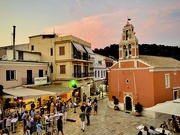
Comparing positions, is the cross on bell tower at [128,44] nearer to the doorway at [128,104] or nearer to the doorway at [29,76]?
the doorway at [128,104]

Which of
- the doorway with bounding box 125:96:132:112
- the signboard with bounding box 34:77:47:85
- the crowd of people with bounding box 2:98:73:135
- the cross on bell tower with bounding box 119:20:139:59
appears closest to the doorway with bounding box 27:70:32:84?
the signboard with bounding box 34:77:47:85

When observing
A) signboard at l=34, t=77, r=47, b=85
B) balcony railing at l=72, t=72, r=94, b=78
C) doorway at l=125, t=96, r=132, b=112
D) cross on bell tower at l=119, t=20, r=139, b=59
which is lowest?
doorway at l=125, t=96, r=132, b=112

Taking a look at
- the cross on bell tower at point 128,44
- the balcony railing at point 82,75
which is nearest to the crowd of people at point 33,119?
the balcony railing at point 82,75

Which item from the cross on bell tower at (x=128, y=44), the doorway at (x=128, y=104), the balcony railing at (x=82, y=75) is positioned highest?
the cross on bell tower at (x=128, y=44)

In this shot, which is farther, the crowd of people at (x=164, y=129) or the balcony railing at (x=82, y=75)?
the balcony railing at (x=82, y=75)

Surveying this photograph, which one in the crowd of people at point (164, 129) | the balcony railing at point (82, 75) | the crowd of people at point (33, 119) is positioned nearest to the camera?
the crowd of people at point (164, 129)

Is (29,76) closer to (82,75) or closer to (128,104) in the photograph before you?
(82,75)

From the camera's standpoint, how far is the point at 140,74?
2038cm

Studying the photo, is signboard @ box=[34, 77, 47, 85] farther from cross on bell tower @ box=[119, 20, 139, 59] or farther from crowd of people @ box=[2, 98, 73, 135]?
cross on bell tower @ box=[119, 20, 139, 59]

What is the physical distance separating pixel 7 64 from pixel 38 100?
19.0ft

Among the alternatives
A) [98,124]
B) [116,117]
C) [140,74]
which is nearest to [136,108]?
[116,117]

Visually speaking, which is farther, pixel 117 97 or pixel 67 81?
pixel 67 81

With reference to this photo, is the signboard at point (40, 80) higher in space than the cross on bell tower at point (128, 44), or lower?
lower

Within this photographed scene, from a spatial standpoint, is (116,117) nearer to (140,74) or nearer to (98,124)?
(98,124)
